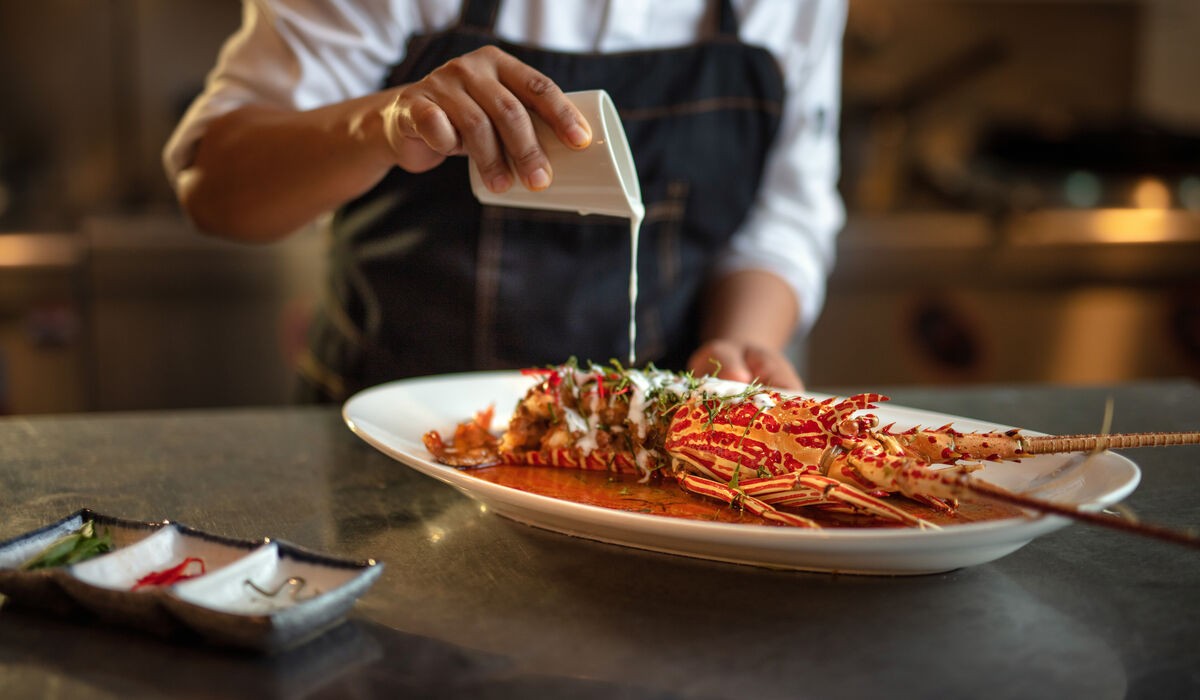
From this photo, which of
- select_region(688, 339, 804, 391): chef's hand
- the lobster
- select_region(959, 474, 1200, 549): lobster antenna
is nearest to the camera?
select_region(959, 474, 1200, 549): lobster antenna

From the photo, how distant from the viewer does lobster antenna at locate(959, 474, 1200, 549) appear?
2.57 ft

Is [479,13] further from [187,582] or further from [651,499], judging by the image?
[187,582]

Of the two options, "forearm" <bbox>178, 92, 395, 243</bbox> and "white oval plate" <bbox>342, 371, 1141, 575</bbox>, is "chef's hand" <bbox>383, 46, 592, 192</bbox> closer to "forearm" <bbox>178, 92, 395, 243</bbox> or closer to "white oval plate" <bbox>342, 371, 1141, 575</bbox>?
"forearm" <bbox>178, 92, 395, 243</bbox>

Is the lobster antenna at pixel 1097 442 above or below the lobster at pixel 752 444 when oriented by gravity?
above

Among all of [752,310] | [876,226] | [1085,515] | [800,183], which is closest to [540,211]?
[752,310]

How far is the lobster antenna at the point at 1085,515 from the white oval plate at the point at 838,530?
0.09 feet

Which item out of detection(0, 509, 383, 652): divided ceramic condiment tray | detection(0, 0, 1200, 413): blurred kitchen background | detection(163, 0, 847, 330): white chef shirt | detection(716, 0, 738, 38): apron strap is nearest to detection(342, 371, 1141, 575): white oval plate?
detection(0, 509, 383, 652): divided ceramic condiment tray

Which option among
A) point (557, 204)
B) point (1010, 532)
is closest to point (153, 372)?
point (557, 204)

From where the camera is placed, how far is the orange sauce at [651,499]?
1.08 meters

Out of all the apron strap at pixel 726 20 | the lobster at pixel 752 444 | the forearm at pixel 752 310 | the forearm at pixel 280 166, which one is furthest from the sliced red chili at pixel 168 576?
the apron strap at pixel 726 20

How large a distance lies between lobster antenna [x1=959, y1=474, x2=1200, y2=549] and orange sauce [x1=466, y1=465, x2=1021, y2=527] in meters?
0.12

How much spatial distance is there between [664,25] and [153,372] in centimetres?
203

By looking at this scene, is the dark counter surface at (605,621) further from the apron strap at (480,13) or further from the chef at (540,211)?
the apron strap at (480,13)

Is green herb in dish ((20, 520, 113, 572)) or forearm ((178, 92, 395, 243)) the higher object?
forearm ((178, 92, 395, 243))
